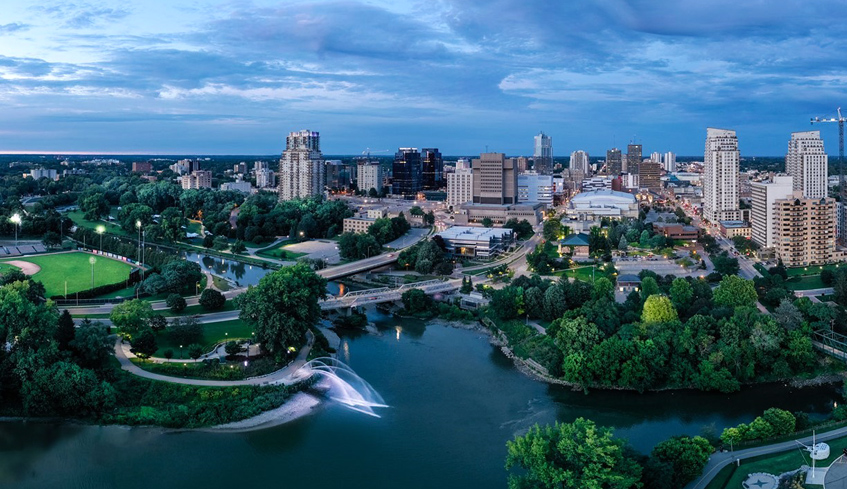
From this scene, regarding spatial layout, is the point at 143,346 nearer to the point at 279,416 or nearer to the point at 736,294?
the point at 279,416

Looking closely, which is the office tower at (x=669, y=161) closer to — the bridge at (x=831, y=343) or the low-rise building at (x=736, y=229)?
the low-rise building at (x=736, y=229)

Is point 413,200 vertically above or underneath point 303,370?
above

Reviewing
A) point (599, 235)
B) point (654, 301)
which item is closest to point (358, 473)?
point (654, 301)

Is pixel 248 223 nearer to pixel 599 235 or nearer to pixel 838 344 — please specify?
pixel 599 235

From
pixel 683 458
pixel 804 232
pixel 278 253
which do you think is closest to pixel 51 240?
pixel 278 253

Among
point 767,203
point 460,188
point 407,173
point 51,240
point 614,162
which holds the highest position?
point 614,162
